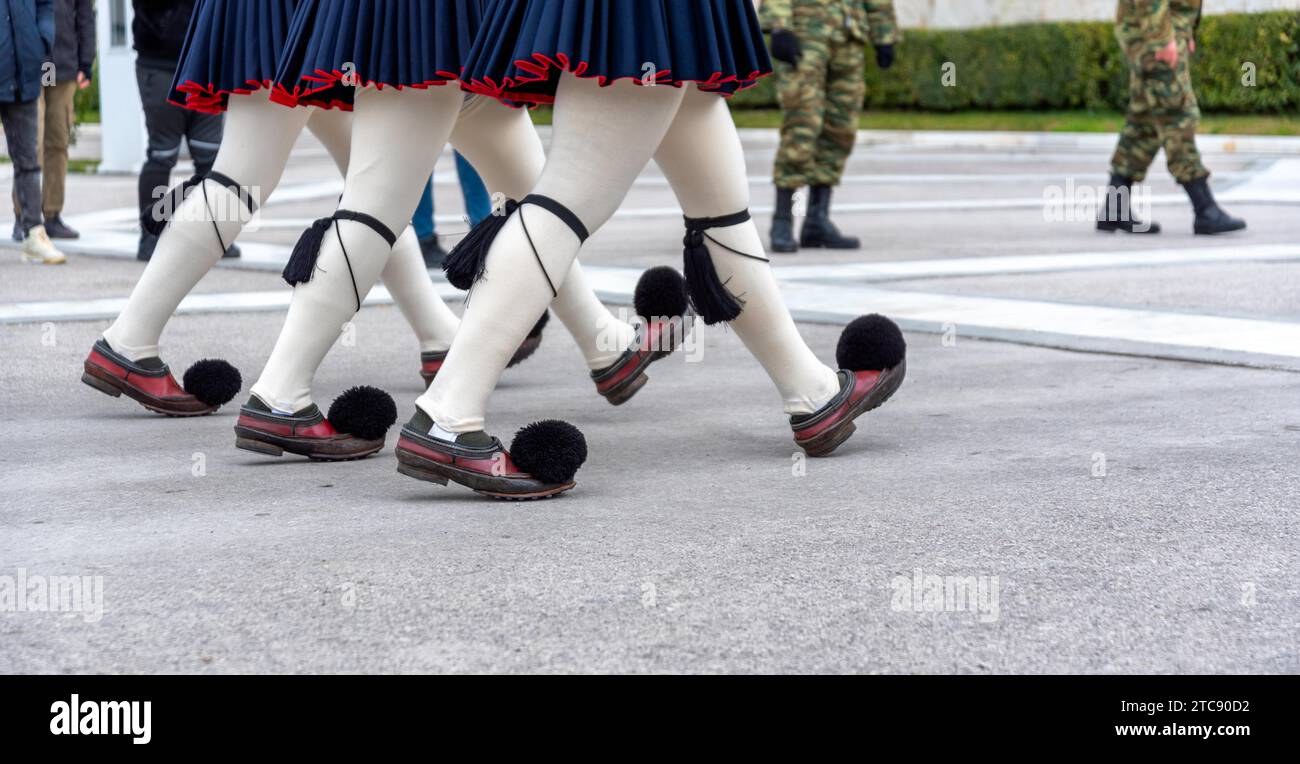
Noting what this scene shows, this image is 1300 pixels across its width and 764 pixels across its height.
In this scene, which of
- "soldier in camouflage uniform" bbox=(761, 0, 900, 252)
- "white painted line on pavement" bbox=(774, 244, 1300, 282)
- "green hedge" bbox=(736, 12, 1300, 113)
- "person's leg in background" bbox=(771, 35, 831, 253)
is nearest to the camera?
"white painted line on pavement" bbox=(774, 244, 1300, 282)

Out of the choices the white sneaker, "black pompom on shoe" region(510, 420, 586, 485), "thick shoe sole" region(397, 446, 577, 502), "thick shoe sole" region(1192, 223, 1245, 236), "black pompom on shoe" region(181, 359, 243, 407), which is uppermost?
"black pompom on shoe" region(510, 420, 586, 485)

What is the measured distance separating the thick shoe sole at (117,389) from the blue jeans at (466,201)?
3.53 m

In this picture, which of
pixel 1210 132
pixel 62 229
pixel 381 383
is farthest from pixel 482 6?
pixel 1210 132

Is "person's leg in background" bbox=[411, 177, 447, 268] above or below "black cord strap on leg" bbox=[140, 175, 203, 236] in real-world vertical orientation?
below

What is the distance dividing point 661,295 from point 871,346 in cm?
75

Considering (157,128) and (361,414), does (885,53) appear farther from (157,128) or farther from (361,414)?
(361,414)

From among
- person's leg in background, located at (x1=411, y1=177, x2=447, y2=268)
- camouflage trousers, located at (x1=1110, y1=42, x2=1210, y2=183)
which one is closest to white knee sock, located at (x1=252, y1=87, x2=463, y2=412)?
person's leg in background, located at (x1=411, y1=177, x2=447, y2=268)

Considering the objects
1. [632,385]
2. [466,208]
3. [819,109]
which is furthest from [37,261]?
[632,385]

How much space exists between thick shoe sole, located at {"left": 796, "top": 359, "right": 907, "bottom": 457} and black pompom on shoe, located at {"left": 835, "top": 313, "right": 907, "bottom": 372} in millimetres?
27

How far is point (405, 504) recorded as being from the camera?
3.68 meters

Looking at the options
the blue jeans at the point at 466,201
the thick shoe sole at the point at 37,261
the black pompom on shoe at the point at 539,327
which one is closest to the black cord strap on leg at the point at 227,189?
the black pompom on shoe at the point at 539,327

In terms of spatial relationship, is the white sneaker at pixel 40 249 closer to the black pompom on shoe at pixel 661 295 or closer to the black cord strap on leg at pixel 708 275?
the black pompom on shoe at pixel 661 295

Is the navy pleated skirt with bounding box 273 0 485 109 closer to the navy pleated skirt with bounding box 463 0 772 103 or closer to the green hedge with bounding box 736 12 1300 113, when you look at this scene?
the navy pleated skirt with bounding box 463 0 772 103

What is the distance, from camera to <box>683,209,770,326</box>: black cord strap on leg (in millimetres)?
3928
